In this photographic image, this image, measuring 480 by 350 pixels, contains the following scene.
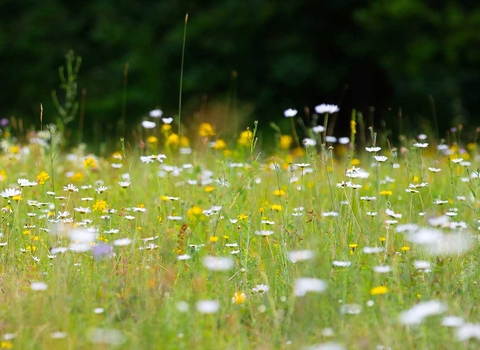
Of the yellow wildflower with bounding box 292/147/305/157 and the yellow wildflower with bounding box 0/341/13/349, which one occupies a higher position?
the yellow wildflower with bounding box 292/147/305/157

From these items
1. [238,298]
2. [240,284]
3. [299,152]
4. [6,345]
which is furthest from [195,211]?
[299,152]

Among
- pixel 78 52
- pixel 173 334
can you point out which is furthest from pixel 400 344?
pixel 78 52

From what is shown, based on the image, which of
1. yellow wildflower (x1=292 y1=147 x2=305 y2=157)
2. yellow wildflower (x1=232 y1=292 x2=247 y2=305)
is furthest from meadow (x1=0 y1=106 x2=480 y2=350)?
yellow wildflower (x1=292 y1=147 x2=305 y2=157)

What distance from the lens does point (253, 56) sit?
44.3 ft

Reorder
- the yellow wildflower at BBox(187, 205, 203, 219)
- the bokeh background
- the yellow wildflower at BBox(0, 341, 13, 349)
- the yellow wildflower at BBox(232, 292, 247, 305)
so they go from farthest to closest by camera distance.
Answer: the bokeh background
the yellow wildflower at BBox(187, 205, 203, 219)
the yellow wildflower at BBox(232, 292, 247, 305)
the yellow wildflower at BBox(0, 341, 13, 349)

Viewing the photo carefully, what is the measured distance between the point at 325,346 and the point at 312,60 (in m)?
11.3

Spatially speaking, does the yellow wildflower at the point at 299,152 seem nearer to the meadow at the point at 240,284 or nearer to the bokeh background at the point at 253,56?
the meadow at the point at 240,284

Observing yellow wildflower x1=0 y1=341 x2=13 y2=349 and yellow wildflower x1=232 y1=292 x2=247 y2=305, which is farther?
yellow wildflower x1=232 y1=292 x2=247 y2=305

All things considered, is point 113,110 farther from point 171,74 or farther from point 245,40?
point 245,40

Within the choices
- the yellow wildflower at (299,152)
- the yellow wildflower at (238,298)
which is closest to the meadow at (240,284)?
the yellow wildflower at (238,298)

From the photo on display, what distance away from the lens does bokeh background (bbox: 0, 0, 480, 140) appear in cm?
1237

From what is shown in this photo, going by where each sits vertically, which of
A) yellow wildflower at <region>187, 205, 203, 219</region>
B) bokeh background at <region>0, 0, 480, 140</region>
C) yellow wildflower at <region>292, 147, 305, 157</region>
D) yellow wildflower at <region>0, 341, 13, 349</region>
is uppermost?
bokeh background at <region>0, 0, 480, 140</region>

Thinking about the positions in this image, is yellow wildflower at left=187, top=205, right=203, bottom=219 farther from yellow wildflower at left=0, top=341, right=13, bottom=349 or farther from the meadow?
yellow wildflower at left=0, top=341, right=13, bottom=349

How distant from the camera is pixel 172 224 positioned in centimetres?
363
